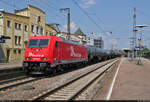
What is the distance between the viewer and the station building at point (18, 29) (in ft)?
95.1

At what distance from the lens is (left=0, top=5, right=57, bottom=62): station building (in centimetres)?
2900

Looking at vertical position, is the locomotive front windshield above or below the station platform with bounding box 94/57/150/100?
above

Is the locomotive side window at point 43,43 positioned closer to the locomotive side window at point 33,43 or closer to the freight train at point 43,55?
the freight train at point 43,55

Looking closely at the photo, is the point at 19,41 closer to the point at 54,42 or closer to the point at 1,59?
the point at 1,59

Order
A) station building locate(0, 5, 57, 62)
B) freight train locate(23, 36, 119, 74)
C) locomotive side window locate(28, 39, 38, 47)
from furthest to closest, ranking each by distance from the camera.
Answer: station building locate(0, 5, 57, 62)
locomotive side window locate(28, 39, 38, 47)
freight train locate(23, 36, 119, 74)

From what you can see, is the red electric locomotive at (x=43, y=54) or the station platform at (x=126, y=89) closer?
the station platform at (x=126, y=89)

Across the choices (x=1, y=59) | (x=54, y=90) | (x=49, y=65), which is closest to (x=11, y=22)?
(x=1, y=59)

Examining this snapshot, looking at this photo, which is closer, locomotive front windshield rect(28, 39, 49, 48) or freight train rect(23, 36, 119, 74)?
freight train rect(23, 36, 119, 74)

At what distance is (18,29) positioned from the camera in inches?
1275

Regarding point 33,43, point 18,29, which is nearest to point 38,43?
point 33,43

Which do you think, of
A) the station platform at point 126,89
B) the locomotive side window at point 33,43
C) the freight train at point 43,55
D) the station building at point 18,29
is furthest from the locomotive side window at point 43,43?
the station building at point 18,29

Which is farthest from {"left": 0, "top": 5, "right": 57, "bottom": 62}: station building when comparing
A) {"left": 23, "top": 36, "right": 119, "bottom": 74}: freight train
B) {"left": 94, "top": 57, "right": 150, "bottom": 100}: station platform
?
{"left": 94, "top": 57, "right": 150, "bottom": 100}: station platform

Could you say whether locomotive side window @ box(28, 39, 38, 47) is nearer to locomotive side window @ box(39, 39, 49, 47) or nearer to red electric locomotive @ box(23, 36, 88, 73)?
red electric locomotive @ box(23, 36, 88, 73)

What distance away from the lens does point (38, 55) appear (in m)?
12.8
